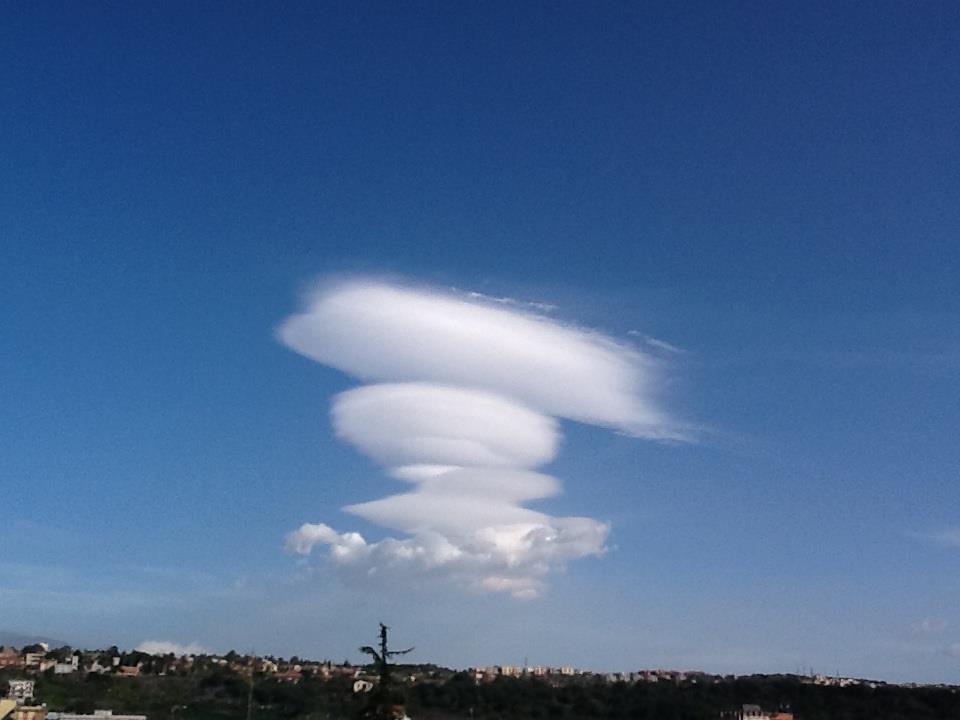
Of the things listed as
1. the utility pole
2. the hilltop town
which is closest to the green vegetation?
the hilltop town

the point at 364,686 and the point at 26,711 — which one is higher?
the point at 364,686

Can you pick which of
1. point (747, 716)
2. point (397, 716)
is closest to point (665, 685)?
point (747, 716)

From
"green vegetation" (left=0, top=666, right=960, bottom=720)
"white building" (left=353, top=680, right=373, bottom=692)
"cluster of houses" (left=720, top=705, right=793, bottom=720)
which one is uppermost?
"white building" (left=353, top=680, right=373, bottom=692)

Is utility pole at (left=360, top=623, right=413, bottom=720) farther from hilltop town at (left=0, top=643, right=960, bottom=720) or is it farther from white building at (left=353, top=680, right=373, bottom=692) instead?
hilltop town at (left=0, top=643, right=960, bottom=720)

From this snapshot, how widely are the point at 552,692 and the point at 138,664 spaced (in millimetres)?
77387

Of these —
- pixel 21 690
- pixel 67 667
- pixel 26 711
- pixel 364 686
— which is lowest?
pixel 26 711

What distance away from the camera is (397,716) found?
3064 cm

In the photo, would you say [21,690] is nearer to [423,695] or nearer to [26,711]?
[26,711]

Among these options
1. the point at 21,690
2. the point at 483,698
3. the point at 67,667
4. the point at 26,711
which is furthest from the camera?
the point at 67,667

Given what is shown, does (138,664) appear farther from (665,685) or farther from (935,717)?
(935,717)

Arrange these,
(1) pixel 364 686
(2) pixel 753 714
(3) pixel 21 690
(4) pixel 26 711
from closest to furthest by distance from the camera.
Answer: (4) pixel 26 711, (1) pixel 364 686, (3) pixel 21 690, (2) pixel 753 714

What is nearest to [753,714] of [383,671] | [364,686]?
[364,686]

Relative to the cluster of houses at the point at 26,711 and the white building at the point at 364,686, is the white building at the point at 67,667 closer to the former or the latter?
the cluster of houses at the point at 26,711

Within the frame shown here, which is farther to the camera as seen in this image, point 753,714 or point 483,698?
point 483,698
